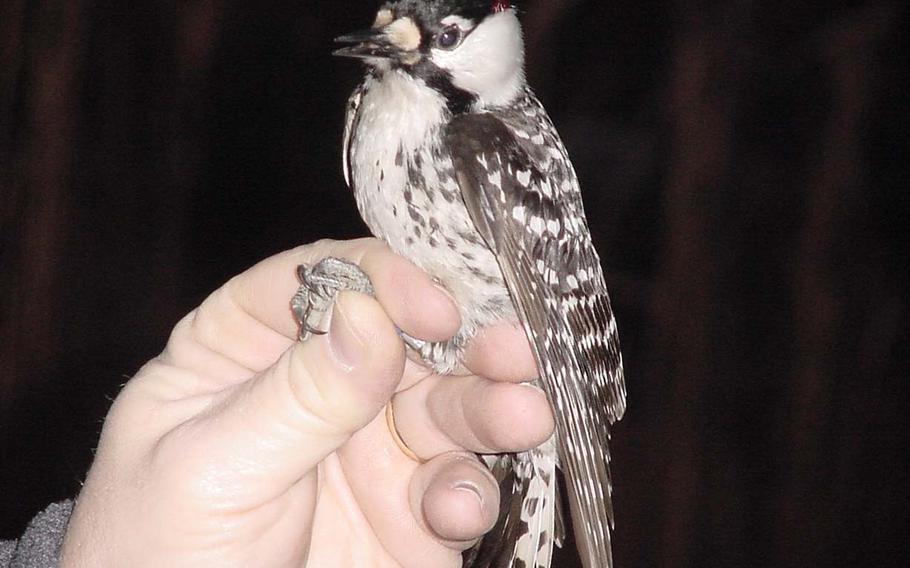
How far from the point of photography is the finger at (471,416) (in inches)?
52.7

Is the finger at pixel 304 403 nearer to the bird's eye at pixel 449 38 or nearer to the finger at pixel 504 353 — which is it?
the finger at pixel 504 353

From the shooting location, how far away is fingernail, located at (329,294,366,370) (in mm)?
1111

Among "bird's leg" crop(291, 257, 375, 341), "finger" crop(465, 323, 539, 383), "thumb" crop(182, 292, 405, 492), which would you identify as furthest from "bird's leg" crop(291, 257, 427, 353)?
"finger" crop(465, 323, 539, 383)

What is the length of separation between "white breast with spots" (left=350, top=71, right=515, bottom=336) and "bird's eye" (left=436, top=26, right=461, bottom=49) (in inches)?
3.5

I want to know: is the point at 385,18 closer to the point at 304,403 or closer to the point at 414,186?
the point at 414,186

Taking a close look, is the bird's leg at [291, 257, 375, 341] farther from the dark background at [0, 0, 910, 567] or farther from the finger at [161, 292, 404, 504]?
the dark background at [0, 0, 910, 567]

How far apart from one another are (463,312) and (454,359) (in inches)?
5.0

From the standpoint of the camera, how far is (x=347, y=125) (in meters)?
1.44

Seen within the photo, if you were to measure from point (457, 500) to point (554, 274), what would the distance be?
0.42m

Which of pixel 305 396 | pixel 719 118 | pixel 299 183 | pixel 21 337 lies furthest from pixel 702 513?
pixel 21 337

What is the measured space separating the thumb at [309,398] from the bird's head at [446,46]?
15.8 inches

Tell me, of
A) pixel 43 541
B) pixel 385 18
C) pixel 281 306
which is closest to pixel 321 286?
pixel 281 306

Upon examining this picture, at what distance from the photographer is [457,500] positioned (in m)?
1.33

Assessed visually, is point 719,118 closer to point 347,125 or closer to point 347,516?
point 347,125
